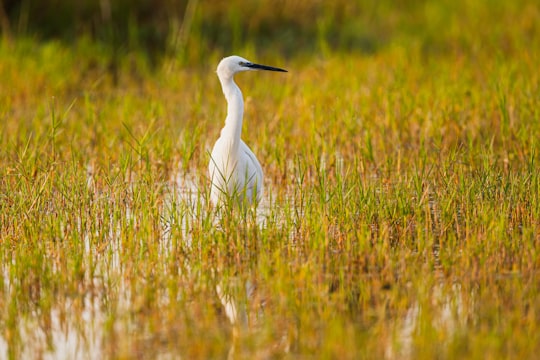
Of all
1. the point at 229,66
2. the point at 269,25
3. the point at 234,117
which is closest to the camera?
the point at 234,117

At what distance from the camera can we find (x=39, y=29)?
11891mm

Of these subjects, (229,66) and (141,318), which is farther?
(229,66)

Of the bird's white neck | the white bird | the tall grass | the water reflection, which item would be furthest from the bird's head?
the water reflection

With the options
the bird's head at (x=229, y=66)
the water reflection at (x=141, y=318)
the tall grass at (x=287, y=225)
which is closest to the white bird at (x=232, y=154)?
the bird's head at (x=229, y=66)

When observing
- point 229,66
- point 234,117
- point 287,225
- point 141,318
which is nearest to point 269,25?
point 229,66

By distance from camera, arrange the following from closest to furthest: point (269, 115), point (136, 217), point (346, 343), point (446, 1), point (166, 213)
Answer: point (346, 343)
point (136, 217)
point (166, 213)
point (269, 115)
point (446, 1)

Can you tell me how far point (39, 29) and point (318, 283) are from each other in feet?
28.1

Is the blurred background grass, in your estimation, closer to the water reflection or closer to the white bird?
the white bird

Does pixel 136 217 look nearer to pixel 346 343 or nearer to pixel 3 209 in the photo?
pixel 3 209

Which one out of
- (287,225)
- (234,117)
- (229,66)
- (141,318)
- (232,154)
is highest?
(229,66)

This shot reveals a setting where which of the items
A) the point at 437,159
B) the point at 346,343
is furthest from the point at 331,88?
the point at 346,343

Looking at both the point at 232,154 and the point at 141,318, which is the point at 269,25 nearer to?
the point at 232,154

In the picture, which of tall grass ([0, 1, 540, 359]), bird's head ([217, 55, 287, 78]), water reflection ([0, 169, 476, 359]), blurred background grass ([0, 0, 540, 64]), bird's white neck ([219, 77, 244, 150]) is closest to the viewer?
water reflection ([0, 169, 476, 359])

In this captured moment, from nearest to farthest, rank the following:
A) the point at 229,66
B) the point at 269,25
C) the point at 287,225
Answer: the point at 287,225 → the point at 229,66 → the point at 269,25
